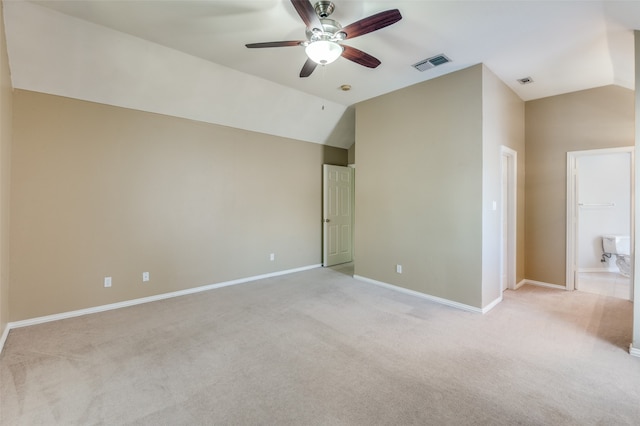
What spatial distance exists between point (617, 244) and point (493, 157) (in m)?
3.72

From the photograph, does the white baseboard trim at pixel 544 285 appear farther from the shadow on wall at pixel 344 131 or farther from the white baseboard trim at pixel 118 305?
the white baseboard trim at pixel 118 305

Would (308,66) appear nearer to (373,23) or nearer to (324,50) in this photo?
(324,50)

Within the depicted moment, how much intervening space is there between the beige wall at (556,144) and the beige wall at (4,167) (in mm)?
6504

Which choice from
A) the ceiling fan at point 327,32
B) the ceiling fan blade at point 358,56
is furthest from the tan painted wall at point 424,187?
the ceiling fan at point 327,32

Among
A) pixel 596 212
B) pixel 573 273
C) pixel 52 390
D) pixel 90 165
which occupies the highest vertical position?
pixel 90 165

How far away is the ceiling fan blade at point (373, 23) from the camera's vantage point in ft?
6.34

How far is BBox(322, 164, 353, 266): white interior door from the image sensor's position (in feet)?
19.2

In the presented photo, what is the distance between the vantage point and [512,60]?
3.27 meters

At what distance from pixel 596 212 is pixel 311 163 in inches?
219

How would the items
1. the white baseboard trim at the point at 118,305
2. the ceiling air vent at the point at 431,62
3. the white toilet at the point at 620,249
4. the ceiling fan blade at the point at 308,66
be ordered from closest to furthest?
1. the ceiling fan blade at the point at 308,66
2. the white baseboard trim at the point at 118,305
3. the ceiling air vent at the point at 431,62
4. the white toilet at the point at 620,249

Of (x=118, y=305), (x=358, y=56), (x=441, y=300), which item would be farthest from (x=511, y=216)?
(x=118, y=305)

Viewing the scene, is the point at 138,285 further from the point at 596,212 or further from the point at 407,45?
the point at 596,212

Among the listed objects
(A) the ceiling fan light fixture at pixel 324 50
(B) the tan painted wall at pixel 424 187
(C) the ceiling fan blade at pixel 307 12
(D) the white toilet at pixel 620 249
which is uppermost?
(C) the ceiling fan blade at pixel 307 12

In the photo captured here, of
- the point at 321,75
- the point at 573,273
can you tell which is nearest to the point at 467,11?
the point at 321,75
